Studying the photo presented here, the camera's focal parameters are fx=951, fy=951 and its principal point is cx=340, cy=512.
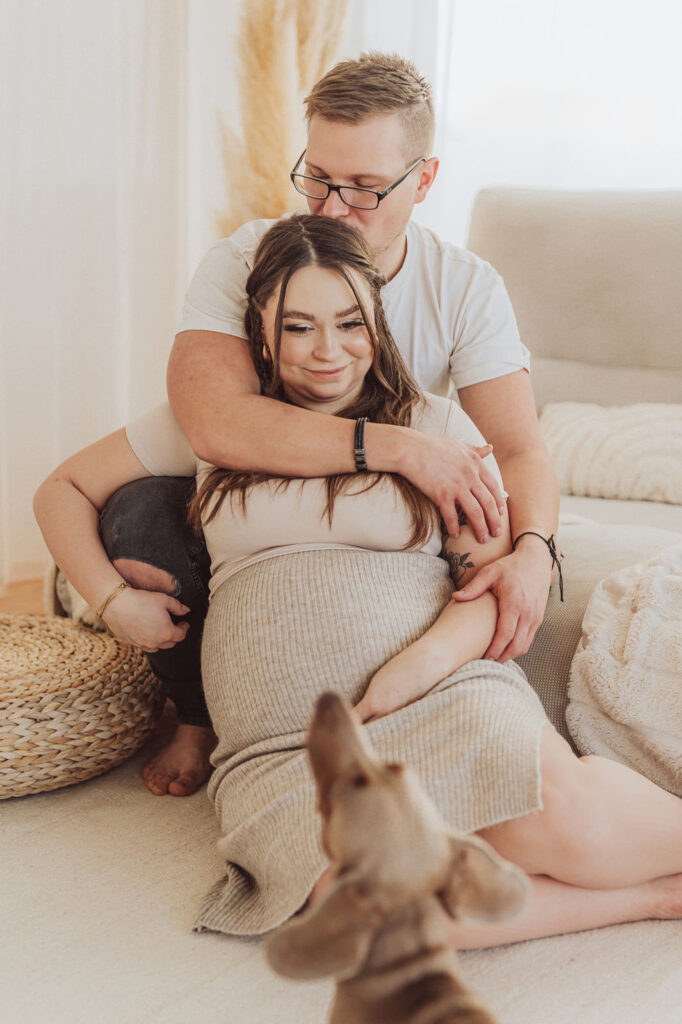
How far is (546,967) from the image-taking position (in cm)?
97

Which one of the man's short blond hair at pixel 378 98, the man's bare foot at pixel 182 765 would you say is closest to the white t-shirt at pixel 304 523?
the man's bare foot at pixel 182 765

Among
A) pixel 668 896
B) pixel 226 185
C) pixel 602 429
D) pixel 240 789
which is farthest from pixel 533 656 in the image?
pixel 226 185

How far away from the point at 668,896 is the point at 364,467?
589mm

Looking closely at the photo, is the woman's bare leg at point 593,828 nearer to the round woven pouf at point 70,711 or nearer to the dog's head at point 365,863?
the dog's head at point 365,863

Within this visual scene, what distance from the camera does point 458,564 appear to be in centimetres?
120

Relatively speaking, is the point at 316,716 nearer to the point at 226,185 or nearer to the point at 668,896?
the point at 668,896

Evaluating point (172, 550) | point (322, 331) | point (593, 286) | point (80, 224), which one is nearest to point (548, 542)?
point (322, 331)

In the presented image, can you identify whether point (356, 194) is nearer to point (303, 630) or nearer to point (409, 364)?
point (409, 364)

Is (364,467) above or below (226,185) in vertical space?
below

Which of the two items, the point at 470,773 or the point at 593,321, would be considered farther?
the point at 593,321

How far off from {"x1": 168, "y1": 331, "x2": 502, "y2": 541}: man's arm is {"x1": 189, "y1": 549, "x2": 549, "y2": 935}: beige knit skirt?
0.30 ft

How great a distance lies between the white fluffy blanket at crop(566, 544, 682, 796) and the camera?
1068mm

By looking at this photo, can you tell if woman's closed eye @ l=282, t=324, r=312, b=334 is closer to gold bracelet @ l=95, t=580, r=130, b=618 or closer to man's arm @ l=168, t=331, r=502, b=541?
man's arm @ l=168, t=331, r=502, b=541

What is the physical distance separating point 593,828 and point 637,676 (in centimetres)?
21
